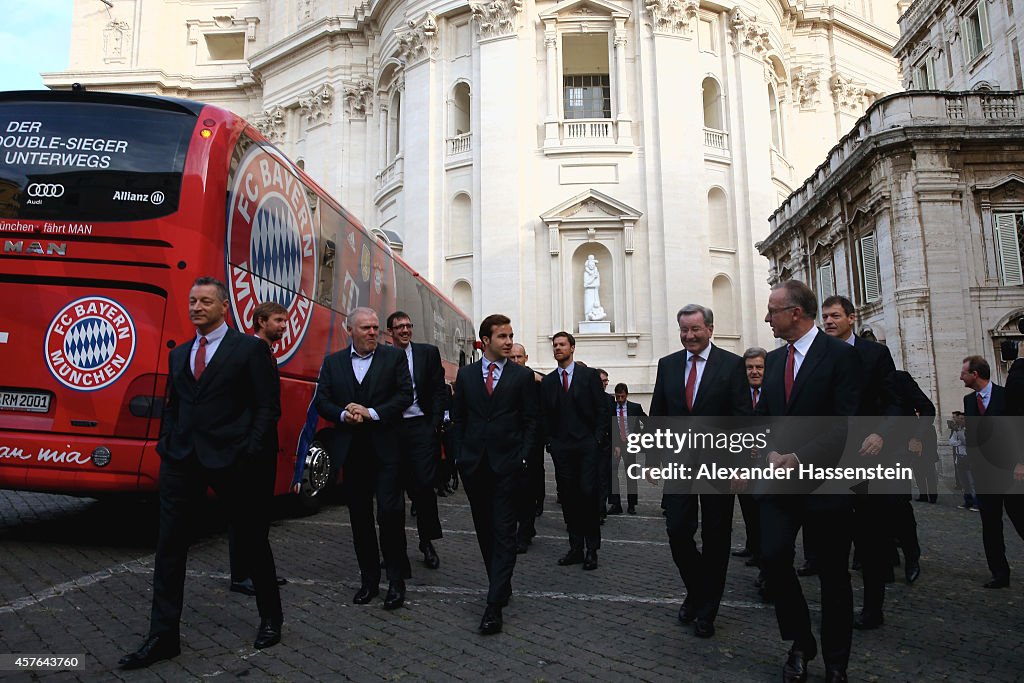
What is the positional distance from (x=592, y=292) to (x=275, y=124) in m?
22.9

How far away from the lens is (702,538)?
488 cm

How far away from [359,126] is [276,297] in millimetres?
33129

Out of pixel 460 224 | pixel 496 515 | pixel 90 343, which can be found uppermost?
pixel 460 224

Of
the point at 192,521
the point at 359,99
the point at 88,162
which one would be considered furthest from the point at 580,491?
the point at 359,99

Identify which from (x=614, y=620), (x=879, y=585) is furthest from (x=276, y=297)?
(x=879, y=585)

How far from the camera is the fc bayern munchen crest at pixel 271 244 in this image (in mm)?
7133

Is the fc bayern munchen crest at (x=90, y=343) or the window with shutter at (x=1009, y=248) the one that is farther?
the window with shutter at (x=1009, y=248)

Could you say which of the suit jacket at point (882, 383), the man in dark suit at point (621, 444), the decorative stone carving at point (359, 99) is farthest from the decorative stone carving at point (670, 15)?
the suit jacket at point (882, 383)

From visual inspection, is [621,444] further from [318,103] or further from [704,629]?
[318,103]

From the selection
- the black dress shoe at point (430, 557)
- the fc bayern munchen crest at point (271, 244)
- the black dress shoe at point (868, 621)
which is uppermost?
the fc bayern munchen crest at point (271, 244)

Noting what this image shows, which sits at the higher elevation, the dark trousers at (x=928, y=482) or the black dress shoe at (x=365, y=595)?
the dark trousers at (x=928, y=482)

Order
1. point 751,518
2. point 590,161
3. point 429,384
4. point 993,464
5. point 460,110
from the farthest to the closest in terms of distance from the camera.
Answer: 1. point 460,110
2. point 590,161
3. point 751,518
4. point 429,384
5. point 993,464

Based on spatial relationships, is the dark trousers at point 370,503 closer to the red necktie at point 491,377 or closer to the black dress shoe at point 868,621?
the red necktie at point 491,377

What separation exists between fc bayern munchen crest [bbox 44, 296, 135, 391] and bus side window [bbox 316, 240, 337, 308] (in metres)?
2.84
